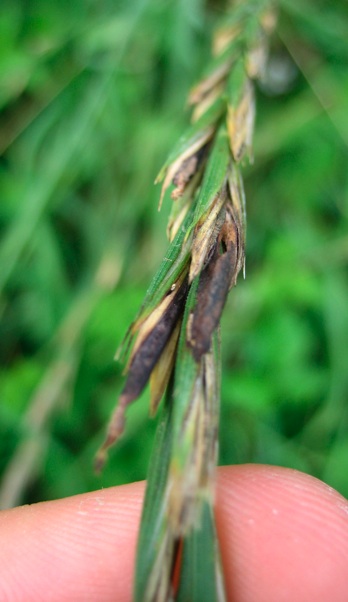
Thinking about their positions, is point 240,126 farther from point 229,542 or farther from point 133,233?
point 133,233

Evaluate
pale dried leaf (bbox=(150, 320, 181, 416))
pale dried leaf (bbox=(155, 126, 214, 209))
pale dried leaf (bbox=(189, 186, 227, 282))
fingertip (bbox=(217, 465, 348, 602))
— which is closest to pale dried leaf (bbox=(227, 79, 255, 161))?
pale dried leaf (bbox=(155, 126, 214, 209))

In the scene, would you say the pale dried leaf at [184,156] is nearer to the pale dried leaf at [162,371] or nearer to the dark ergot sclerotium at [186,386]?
the dark ergot sclerotium at [186,386]

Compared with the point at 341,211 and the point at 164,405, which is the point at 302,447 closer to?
the point at 341,211

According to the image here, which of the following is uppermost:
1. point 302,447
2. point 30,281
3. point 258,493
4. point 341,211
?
point 341,211

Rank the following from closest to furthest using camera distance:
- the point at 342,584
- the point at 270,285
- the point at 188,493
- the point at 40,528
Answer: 1. the point at 188,493
2. the point at 342,584
3. the point at 40,528
4. the point at 270,285

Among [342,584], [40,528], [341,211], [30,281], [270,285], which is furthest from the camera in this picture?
[341,211]

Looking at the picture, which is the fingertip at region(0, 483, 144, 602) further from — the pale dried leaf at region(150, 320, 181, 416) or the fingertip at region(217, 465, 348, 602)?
the pale dried leaf at region(150, 320, 181, 416)

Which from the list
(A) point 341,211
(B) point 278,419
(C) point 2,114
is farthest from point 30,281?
(A) point 341,211
